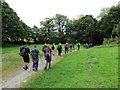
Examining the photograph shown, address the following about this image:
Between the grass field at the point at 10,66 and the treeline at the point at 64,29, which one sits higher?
the treeline at the point at 64,29

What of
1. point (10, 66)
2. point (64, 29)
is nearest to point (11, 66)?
point (10, 66)

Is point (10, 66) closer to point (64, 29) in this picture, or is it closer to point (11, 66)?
point (11, 66)

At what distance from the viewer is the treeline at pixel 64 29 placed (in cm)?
6326

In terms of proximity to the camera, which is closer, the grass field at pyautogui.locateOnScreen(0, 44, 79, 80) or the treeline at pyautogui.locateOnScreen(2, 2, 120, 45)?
the grass field at pyautogui.locateOnScreen(0, 44, 79, 80)

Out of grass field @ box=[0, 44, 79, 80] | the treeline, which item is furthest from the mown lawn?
the treeline

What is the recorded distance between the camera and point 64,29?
98.5 meters

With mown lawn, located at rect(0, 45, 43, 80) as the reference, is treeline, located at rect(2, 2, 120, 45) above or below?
above

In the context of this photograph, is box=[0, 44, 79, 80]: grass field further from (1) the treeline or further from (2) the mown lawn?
(1) the treeline

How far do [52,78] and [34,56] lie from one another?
150 inches

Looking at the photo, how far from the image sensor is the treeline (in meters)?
63.3

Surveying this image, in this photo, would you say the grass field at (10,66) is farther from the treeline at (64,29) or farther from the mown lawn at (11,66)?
the treeline at (64,29)

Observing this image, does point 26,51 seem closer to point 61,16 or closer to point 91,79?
point 91,79

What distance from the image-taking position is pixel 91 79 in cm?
1644

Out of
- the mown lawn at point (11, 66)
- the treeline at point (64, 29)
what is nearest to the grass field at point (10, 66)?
the mown lawn at point (11, 66)
